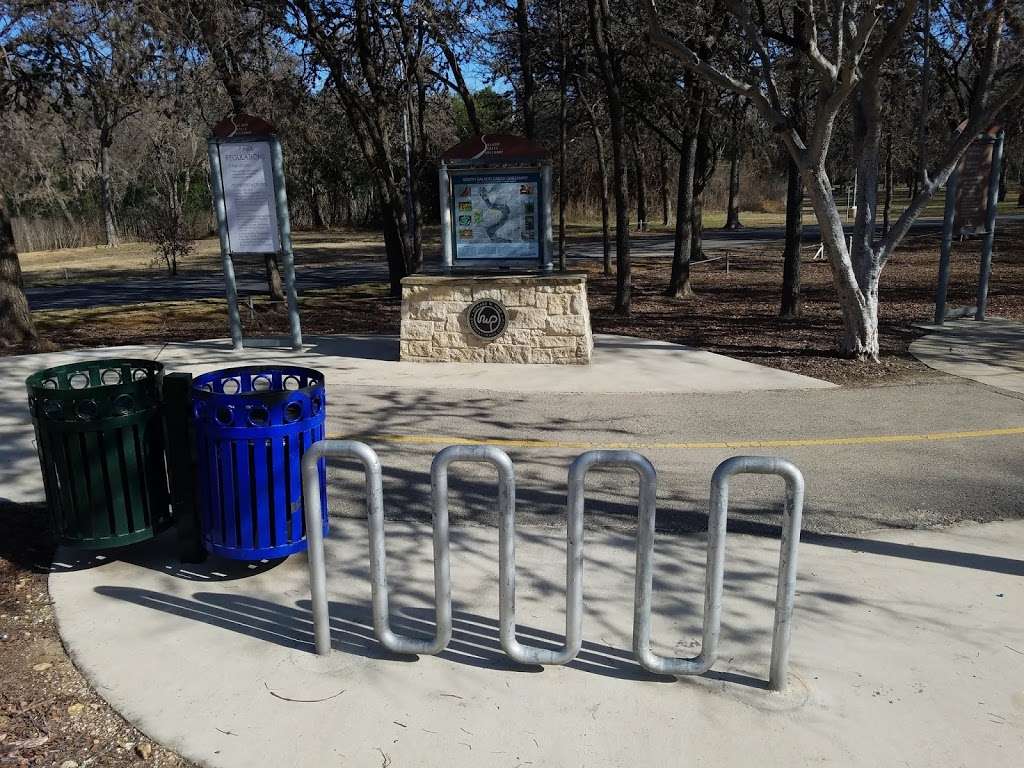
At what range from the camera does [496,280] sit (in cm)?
953

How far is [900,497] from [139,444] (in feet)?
15.5

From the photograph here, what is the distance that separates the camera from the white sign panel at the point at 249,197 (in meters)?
9.98

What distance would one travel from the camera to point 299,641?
12.7 ft

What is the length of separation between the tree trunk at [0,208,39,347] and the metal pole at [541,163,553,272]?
675 cm

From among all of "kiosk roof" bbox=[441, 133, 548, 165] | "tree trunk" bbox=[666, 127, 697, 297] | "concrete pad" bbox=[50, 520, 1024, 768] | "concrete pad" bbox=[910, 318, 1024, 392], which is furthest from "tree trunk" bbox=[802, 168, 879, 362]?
"tree trunk" bbox=[666, 127, 697, 297]

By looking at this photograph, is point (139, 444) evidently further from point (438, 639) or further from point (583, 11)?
point (583, 11)

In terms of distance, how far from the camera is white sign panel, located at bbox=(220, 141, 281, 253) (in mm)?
9977

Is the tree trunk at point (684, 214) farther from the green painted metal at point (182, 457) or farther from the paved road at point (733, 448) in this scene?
the green painted metal at point (182, 457)

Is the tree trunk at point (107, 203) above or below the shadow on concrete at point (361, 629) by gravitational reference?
above

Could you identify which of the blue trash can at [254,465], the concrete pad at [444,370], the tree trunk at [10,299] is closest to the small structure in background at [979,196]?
the concrete pad at [444,370]

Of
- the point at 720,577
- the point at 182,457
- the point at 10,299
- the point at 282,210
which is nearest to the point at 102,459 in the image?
the point at 182,457

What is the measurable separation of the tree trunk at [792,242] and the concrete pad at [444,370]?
2.73 meters

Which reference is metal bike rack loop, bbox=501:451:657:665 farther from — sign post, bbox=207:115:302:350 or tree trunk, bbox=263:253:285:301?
tree trunk, bbox=263:253:285:301

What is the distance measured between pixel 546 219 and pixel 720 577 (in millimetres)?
7123
